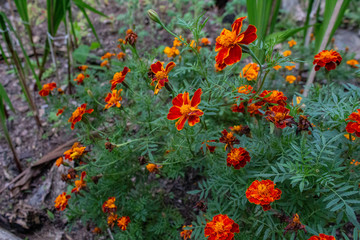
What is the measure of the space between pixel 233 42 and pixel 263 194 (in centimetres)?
51

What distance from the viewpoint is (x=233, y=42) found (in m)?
0.92

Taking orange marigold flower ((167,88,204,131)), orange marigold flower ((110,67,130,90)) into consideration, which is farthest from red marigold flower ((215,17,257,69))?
orange marigold flower ((110,67,130,90))

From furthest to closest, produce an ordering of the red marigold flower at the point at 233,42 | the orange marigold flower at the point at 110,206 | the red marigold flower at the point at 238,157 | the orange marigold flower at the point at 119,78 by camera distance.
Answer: the orange marigold flower at the point at 110,206 < the orange marigold flower at the point at 119,78 < the red marigold flower at the point at 238,157 < the red marigold flower at the point at 233,42

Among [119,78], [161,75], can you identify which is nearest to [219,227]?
[161,75]

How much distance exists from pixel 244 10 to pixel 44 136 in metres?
2.44

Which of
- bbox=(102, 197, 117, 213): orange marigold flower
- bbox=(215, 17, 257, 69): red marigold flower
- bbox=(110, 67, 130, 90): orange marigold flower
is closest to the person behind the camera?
bbox=(215, 17, 257, 69): red marigold flower

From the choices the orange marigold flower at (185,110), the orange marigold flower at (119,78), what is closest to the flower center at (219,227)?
the orange marigold flower at (185,110)

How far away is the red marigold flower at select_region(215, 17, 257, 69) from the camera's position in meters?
0.91

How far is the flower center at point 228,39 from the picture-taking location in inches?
36.2

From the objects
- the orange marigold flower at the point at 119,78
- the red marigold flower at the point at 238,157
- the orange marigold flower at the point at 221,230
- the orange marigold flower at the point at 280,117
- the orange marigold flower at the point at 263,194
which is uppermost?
the orange marigold flower at the point at 119,78

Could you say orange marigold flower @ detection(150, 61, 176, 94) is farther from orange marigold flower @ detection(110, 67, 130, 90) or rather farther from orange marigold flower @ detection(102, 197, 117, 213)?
orange marigold flower @ detection(102, 197, 117, 213)

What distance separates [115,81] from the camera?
1.22 metres

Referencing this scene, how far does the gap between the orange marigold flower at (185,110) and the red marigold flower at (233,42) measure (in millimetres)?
155

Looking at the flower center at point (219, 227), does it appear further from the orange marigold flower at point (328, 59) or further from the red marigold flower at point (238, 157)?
the orange marigold flower at point (328, 59)
